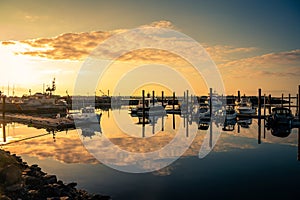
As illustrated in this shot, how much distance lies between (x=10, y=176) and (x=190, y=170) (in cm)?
1052

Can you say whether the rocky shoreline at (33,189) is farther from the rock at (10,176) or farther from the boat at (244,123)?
the boat at (244,123)

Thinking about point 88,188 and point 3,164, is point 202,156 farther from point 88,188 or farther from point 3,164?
point 3,164

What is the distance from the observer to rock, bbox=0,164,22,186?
13117mm

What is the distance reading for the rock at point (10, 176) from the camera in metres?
13.1

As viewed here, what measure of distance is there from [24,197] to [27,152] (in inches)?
526

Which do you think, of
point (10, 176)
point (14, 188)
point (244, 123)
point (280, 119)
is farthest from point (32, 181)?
point (244, 123)

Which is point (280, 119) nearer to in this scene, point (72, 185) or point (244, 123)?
point (244, 123)

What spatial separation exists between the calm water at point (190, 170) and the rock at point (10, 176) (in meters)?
3.39

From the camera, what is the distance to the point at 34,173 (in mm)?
16172

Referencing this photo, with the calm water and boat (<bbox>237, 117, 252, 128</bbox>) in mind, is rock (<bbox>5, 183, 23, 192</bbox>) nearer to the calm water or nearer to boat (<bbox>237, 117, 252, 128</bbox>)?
the calm water

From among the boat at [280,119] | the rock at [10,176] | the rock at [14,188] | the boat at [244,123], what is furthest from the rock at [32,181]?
the boat at [280,119]

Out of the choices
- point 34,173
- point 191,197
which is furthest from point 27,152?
point 191,197

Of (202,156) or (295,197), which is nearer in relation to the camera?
(295,197)

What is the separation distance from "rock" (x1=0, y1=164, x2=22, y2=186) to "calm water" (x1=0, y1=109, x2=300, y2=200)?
3390 mm
